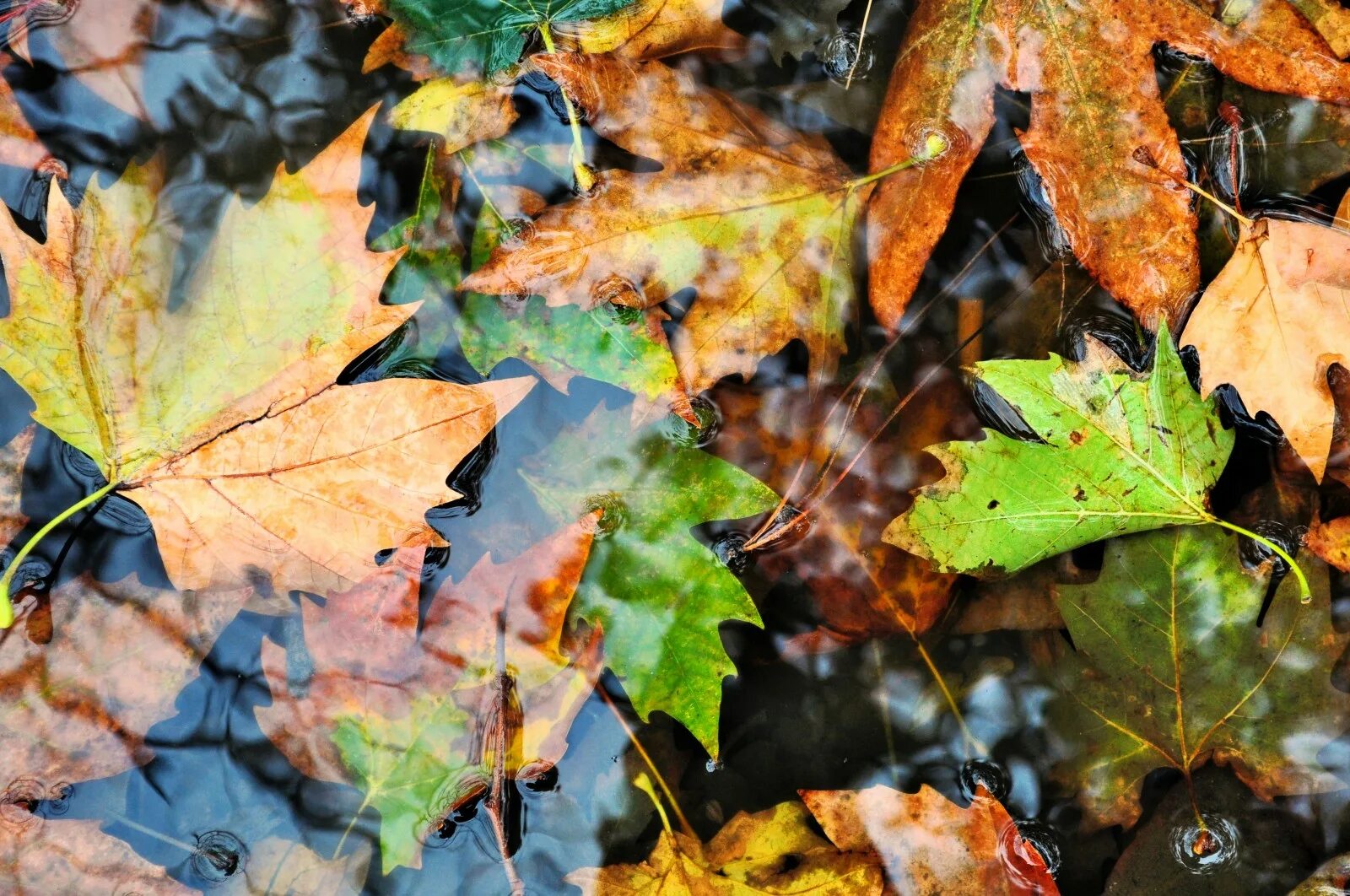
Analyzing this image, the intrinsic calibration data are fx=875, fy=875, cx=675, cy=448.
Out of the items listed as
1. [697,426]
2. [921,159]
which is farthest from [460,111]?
[921,159]

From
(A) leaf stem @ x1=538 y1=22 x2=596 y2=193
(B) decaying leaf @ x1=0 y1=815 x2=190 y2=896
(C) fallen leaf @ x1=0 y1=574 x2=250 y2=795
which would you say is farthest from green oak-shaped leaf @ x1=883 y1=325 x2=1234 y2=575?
(B) decaying leaf @ x1=0 y1=815 x2=190 y2=896

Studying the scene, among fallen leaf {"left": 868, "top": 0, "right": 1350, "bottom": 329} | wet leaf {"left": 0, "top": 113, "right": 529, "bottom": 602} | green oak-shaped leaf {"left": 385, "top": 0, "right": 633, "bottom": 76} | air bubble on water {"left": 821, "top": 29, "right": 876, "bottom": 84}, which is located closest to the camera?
wet leaf {"left": 0, "top": 113, "right": 529, "bottom": 602}

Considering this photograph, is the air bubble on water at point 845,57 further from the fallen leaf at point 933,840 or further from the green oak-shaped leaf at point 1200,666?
the fallen leaf at point 933,840

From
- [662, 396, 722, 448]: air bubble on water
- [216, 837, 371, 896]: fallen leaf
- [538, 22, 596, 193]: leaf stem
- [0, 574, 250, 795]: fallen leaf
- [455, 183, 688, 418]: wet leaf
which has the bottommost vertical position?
[216, 837, 371, 896]: fallen leaf

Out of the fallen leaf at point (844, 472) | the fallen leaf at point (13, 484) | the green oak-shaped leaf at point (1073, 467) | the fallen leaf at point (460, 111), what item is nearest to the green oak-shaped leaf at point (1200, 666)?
the green oak-shaped leaf at point (1073, 467)

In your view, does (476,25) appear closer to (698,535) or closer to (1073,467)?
(698,535)

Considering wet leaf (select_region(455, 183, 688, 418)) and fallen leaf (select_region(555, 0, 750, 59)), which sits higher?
fallen leaf (select_region(555, 0, 750, 59))

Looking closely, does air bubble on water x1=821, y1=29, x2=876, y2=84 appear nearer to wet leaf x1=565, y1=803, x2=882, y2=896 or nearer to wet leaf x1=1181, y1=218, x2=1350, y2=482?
wet leaf x1=1181, y1=218, x2=1350, y2=482
